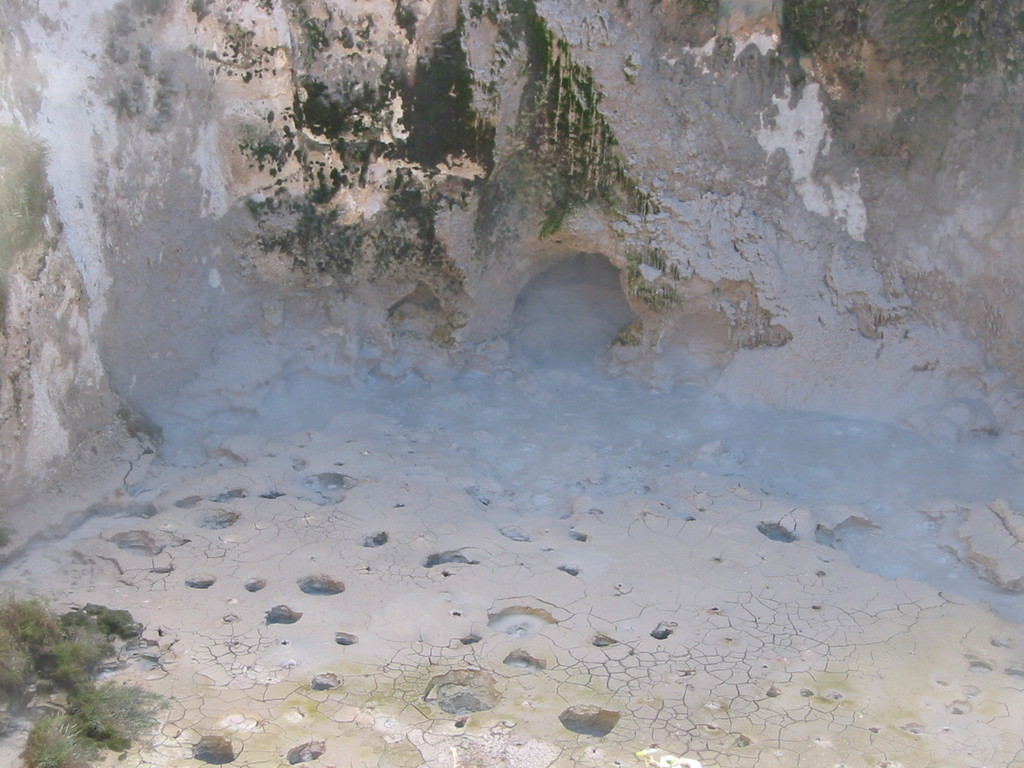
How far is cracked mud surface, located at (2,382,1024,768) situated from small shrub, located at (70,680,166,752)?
0.25ft

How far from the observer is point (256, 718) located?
3.39m

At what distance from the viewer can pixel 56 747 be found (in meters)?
3.11

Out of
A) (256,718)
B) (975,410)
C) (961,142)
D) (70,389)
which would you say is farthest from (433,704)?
(961,142)

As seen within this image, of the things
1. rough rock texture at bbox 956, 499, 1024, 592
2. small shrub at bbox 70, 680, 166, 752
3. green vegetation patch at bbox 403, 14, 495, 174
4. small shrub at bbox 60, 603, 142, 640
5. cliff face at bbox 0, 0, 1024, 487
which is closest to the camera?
small shrub at bbox 70, 680, 166, 752

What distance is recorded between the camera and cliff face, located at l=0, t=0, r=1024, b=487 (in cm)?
488

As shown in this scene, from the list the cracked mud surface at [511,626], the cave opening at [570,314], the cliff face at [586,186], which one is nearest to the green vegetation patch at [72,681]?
the cracked mud surface at [511,626]

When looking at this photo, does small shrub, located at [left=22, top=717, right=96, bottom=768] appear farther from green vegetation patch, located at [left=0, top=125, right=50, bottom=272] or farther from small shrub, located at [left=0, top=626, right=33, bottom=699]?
green vegetation patch, located at [left=0, top=125, right=50, bottom=272]

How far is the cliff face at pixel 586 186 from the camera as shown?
16.0 ft

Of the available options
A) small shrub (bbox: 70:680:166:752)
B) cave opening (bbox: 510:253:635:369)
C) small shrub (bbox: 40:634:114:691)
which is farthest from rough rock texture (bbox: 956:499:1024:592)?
small shrub (bbox: 40:634:114:691)

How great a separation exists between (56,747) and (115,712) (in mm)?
234

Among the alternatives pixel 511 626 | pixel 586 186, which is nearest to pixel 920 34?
pixel 586 186

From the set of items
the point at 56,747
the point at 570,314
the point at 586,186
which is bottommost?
the point at 56,747

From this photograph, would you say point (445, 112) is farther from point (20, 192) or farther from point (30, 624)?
point (30, 624)

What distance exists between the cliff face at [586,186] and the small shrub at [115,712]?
1480 millimetres
